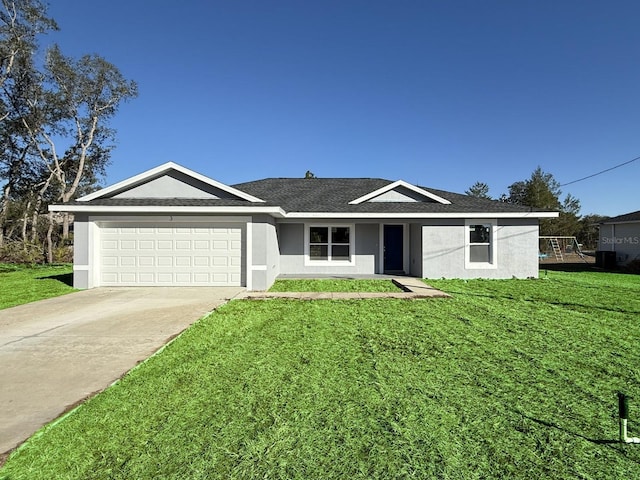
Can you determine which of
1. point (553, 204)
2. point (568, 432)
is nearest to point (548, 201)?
point (553, 204)

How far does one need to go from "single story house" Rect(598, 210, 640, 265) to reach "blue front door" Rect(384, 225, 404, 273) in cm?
1466

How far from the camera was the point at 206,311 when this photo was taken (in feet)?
26.5

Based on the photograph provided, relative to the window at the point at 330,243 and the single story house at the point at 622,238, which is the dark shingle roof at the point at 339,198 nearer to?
the window at the point at 330,243

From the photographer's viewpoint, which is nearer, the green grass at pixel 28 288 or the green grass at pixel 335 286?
the green grass at pixel 28 288

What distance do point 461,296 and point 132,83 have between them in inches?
1294

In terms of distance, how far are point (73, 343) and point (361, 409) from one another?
201 inches

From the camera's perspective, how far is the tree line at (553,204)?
126 ft

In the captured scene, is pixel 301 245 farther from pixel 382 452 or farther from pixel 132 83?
pixel 132 83

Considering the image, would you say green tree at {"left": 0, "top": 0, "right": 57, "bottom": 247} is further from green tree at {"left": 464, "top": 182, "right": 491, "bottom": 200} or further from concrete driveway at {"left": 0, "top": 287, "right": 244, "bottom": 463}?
green tree at {"left": 464, "top": 182, "right": 491, "bottom": 200}

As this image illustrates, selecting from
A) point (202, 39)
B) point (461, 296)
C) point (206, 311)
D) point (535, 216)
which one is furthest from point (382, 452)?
point (202, 39)

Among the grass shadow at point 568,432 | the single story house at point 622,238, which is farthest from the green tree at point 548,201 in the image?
the grass shadow at point 568,432

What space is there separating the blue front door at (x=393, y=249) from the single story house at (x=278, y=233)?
5 cm

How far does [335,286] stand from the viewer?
1184cm

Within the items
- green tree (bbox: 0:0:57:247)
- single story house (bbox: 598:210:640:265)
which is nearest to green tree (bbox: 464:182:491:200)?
single story house (bbox: 598:210:640:265)
